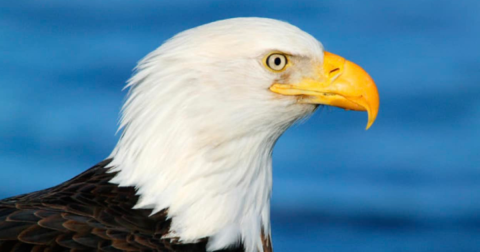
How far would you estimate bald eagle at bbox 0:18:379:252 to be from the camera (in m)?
3.81

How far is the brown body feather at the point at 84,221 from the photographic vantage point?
3.51 m

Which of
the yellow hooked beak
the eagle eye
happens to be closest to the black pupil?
the eagle eye

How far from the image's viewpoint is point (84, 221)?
363cm

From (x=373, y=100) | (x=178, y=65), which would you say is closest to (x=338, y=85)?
(x=373, y=100)

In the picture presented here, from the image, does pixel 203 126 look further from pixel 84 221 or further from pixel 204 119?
pixel 84 221

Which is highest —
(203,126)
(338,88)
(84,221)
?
(338,88)

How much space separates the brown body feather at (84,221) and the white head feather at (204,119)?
67 mm

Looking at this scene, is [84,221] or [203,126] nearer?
[84,221]

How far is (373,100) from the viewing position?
3975mm

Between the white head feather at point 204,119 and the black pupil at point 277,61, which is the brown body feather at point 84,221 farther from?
the black pupil at point 277,61

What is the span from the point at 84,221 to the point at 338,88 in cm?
125

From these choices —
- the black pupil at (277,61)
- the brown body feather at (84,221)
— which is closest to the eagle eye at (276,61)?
the black pupil at (277,61)

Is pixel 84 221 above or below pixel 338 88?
below

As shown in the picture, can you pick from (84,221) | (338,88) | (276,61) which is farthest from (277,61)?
(84,221)
